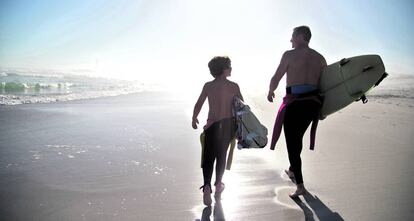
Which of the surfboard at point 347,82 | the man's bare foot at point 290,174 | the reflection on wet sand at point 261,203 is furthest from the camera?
the man's bare foot at point 290,174

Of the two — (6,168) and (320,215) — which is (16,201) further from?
(320,215)

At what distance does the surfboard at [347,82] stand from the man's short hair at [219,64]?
1143 mm

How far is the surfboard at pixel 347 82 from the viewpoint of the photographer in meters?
4.16

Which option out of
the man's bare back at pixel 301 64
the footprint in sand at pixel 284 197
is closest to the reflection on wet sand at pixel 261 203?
the footprint in sand at pixel 284 197

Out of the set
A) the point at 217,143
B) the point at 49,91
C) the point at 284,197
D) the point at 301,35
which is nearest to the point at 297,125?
the point at 284,197

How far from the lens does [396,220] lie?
3.26 metres

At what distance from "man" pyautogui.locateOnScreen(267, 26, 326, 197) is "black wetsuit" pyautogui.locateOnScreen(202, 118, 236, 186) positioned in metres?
0.64

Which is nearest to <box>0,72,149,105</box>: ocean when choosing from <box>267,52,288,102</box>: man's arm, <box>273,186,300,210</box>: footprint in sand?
<box>267,52,288,102</box>: man's arm

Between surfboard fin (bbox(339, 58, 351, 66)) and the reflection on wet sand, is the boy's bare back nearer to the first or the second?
Answer: the reflection on wet sand

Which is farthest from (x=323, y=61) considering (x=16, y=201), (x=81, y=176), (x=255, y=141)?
(x=16, y=201)

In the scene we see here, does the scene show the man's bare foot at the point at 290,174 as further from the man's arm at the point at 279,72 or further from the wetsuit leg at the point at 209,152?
the wetsuit leg at the point at 209,152

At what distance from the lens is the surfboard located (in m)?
4.16

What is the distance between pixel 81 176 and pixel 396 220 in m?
3.44

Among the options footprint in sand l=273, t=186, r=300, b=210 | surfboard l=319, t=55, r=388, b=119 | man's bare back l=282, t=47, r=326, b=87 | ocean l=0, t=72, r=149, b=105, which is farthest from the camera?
ocean l=0, t=72, r=149, b=105
